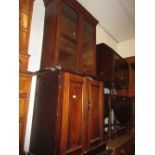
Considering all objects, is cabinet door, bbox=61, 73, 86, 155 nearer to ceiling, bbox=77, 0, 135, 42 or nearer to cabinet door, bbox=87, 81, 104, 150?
cabinet door, bbox=87, 81, 104, 150

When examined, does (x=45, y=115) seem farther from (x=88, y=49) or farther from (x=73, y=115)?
(x=88, y=49)

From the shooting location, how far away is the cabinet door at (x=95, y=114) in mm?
1655

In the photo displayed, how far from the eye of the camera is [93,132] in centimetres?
169

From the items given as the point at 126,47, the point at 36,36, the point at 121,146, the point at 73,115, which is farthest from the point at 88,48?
the point at 126,47

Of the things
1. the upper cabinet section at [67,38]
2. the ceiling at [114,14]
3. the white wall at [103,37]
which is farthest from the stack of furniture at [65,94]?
the white wall at [103,37]

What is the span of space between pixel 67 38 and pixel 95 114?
0.95 meters

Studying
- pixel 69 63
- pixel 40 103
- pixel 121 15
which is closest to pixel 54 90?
pixel 40 103

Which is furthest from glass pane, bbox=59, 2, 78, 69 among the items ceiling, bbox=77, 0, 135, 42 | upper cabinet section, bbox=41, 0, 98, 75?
ceiling, bbox=77, 0, 135, 42

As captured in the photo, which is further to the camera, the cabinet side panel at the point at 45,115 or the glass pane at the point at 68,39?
the glass pane at the point at 68,39

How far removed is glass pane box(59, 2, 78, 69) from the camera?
1871mm

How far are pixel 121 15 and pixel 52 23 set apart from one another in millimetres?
1499

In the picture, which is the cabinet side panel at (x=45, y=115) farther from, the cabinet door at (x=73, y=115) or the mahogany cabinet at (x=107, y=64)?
the mahogany cabinet at (x=107, y=64)

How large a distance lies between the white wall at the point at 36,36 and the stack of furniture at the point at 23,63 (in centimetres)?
21
